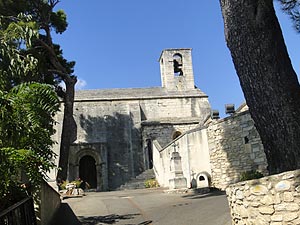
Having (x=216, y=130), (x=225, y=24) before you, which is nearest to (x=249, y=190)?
(x=225, y=24)

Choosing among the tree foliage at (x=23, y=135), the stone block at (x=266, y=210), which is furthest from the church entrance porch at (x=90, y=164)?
the stone block at (x=266, y=210)

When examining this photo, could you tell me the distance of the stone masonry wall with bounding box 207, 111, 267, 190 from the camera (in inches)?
497

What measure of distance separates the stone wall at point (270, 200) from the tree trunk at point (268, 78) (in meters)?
0.41

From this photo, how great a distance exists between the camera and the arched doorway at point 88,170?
1073 inches

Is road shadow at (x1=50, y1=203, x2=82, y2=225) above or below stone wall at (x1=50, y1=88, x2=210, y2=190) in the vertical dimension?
below

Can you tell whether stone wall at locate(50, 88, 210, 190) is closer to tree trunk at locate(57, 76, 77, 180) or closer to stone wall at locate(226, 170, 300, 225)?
tree trunk at locate(57, 76, 77, 180)

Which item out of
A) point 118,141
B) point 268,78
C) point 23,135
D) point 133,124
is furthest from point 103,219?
point 133,124

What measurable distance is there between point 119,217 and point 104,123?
65.4 ft

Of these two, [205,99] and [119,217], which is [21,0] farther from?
[205,99]

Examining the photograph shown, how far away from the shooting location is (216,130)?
48.1 ft

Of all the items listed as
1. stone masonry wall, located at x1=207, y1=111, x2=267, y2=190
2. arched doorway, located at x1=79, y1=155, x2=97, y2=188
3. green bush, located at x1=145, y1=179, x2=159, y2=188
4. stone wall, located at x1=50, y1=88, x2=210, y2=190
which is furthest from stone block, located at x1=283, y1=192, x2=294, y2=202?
arched doorway, located at x1=79, y1=155, x2=97, y2=188

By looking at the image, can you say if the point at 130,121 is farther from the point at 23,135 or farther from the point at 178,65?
the point at 23,135

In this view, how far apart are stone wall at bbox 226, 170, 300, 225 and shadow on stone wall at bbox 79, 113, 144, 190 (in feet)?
71.6

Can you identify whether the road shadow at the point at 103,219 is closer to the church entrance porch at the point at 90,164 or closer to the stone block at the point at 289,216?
the stone block at the point at 289,216
